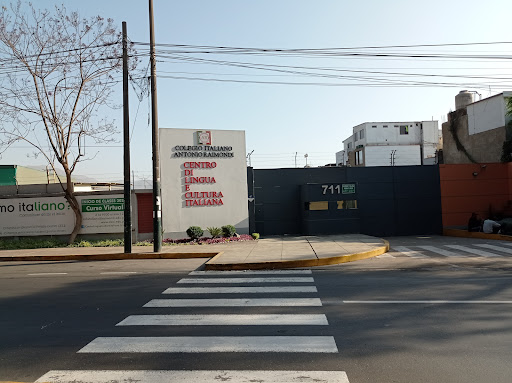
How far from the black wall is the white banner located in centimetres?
708

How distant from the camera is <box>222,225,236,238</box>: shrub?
18.4m

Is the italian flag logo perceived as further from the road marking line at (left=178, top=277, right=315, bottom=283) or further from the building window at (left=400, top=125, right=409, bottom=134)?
the building window at (left=400, top=125, right=409, bottom=134)

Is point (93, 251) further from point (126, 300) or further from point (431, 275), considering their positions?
point (431, 275)

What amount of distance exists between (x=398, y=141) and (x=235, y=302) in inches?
2963

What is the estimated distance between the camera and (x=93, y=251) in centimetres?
1606

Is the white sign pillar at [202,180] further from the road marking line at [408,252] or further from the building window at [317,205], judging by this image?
the road marking line at [408,252]

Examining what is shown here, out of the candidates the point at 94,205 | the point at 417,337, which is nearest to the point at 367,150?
the point at 94,205

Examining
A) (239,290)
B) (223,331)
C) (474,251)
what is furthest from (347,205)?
(223,331)

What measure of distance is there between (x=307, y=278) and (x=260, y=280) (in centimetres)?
113

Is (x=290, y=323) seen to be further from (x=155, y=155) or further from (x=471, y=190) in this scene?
(x=471, y=190)

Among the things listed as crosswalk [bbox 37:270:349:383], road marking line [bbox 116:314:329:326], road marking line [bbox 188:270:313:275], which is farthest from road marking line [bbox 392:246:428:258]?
road marking line [bbox 116:314:329:326]

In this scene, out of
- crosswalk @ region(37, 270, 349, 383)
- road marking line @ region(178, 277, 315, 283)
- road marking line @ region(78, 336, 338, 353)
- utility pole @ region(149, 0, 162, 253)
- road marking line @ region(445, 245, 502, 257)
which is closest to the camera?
crosswalk @ region(37, 270, 349, 383)

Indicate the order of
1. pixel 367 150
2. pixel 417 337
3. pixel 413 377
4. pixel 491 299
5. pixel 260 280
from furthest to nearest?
pixel 367 150 < pixel 260 280 < pixel 491 299 < pixel 417 337 < pixel 413 377

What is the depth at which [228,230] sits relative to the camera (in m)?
18.4
